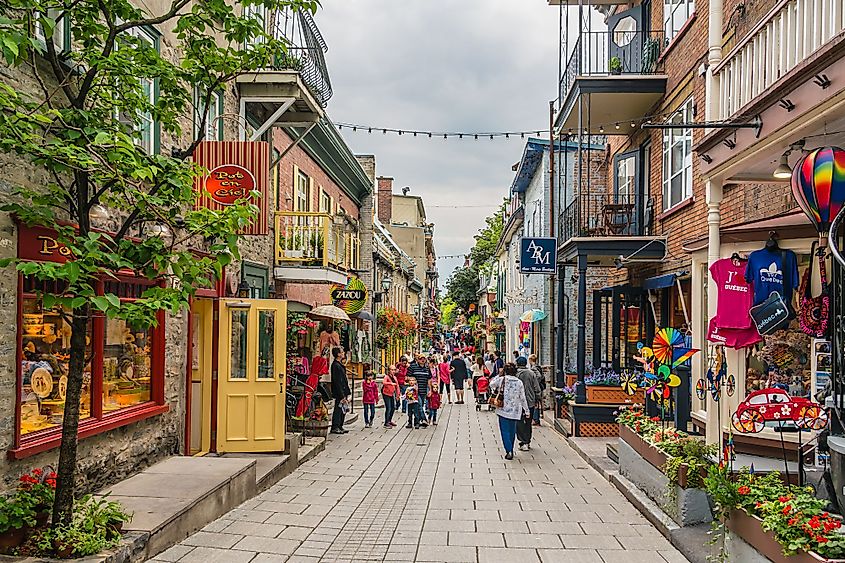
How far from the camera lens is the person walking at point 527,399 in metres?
14.1

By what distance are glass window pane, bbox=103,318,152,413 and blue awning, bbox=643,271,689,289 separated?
908 centimetres

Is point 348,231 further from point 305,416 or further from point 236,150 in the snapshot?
point 236,150

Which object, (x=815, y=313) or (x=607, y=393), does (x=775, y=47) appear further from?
(x=607, y=393)

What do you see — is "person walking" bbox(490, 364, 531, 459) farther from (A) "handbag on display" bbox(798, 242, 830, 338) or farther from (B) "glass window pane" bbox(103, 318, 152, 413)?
(B) "glass window pane" bbox(103, 318, 152, 413)

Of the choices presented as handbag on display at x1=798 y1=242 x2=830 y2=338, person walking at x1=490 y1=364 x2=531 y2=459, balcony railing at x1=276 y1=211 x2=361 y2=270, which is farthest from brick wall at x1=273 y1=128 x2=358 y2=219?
handbag on display at x1=798 y1=242 x2=830 y2=338

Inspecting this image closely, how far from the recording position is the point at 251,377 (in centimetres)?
1131

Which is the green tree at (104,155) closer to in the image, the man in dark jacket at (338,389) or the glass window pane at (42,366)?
the glass window pane at (42,366)

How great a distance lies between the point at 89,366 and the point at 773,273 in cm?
716

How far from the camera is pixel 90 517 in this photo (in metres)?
5.97

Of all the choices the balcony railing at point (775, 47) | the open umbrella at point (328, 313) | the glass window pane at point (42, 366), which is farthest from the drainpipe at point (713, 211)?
the open umbrella at point (328, 313)

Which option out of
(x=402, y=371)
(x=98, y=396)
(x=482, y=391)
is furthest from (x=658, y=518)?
(x=482, y=391)

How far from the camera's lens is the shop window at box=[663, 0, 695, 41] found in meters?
14.2

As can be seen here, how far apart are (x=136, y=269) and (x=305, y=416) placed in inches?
354

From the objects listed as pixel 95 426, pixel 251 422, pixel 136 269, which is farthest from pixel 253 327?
pixel 136 269
